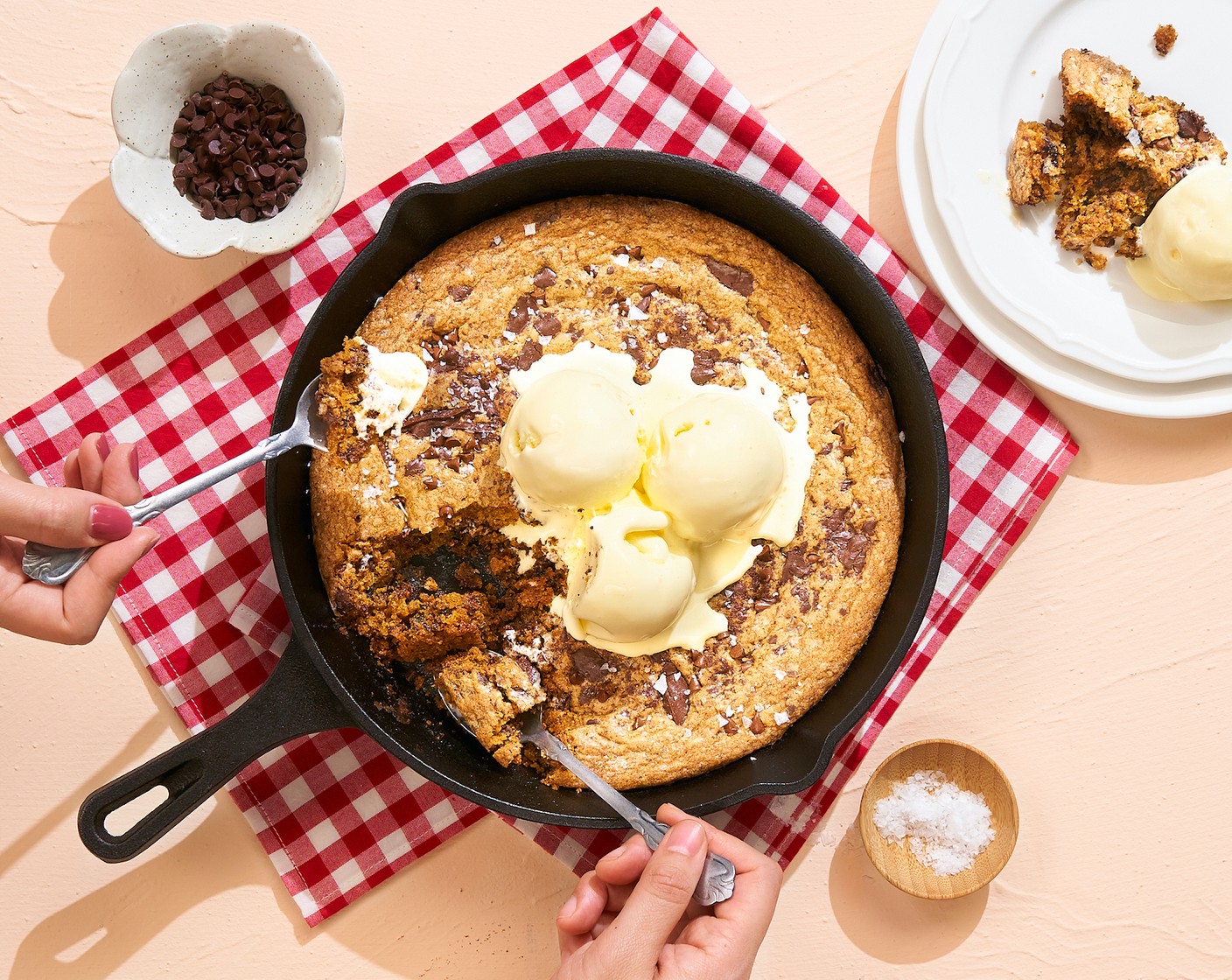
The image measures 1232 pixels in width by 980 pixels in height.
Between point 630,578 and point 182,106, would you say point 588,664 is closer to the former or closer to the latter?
point 630,578

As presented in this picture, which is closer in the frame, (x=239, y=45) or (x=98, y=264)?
(x=239, y=45)

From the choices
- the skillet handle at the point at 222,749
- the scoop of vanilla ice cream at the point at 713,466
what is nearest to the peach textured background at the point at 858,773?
the skillet handle at the point at 222,749

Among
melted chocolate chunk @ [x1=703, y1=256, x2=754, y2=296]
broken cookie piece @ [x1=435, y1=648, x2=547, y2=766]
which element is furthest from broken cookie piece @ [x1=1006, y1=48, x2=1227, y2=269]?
broken cookie piece @ [x1=435, y1=648, x2=547, y2=766]

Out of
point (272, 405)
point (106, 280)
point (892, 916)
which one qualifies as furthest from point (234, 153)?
point (892, 916)

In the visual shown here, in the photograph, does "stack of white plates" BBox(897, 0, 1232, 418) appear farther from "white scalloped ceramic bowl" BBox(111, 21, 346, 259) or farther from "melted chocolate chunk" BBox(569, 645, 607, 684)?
"white scalloped ceramic bowl" BBox(111, 21, 346, 259)

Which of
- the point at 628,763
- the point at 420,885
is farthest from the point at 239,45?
the point at 420,885

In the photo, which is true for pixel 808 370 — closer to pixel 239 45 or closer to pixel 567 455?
pixel 567 455
